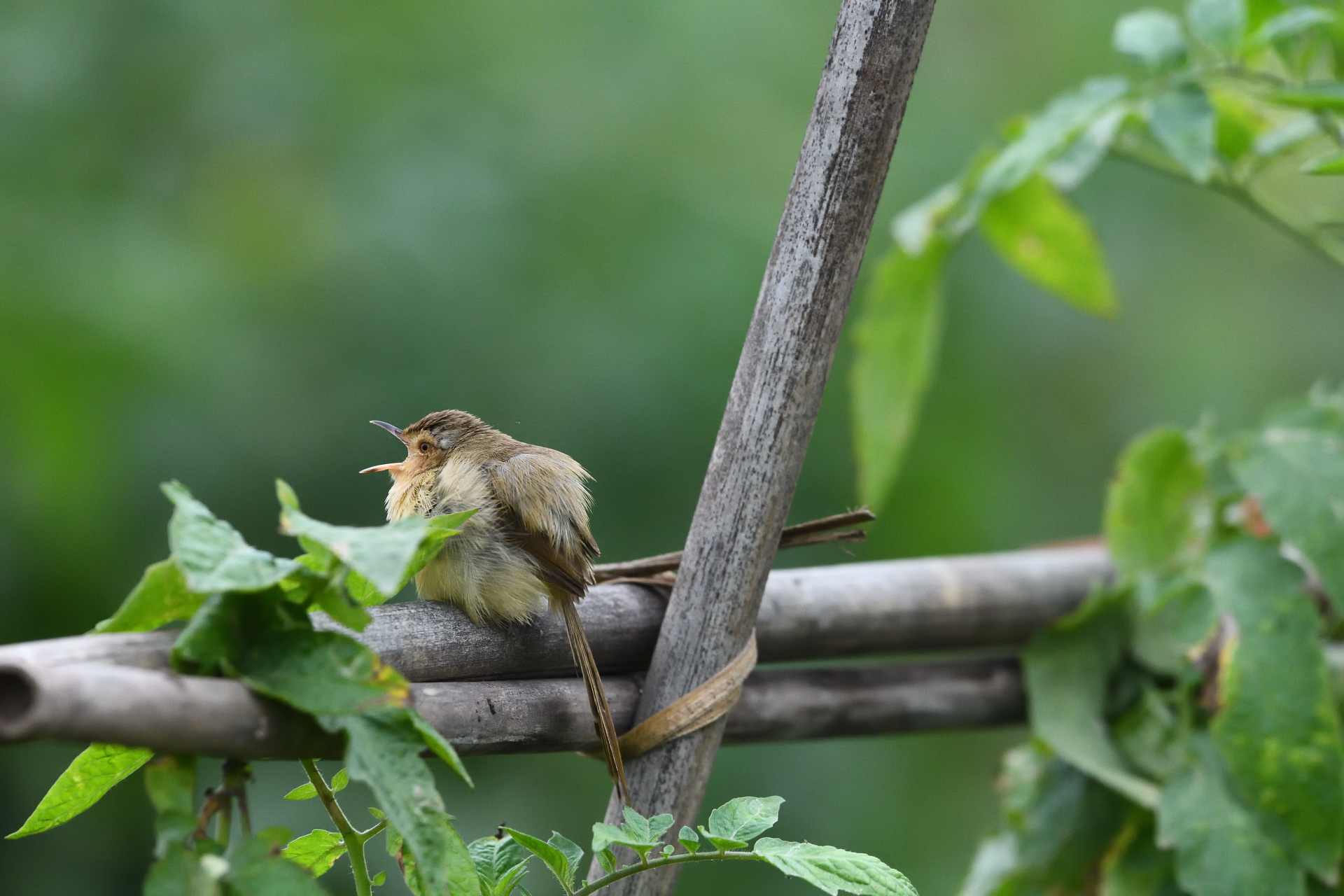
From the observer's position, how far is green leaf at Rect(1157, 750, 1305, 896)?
157 cm

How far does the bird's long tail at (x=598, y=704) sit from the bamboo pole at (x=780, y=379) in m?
0.04

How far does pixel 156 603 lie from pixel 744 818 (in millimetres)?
457

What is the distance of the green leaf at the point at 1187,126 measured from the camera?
1673mm

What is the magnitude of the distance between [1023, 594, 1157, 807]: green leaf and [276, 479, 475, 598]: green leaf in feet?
→ 4.32

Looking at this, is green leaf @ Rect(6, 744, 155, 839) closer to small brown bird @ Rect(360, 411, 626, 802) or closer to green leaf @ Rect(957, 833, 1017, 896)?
small brown bird @ Rect(360, 411, 626, 802)

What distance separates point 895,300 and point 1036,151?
0.43 meters

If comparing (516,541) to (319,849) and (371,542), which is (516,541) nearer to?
(319,849)

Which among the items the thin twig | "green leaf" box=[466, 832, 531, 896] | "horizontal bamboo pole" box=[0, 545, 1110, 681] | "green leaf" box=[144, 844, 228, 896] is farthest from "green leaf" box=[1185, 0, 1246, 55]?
"green leaf" box=[144, 844, 228, 896]

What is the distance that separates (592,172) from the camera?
12.7ft

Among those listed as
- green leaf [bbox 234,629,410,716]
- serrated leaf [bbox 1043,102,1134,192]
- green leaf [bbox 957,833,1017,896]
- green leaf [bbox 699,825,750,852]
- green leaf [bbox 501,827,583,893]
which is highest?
serrated leaf [bbox 1043,102,1134,192]

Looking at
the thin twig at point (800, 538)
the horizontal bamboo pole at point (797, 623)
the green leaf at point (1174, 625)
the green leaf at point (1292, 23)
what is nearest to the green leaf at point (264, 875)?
the horizontal bamboo pole at point (797, 623)

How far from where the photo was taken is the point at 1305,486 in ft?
5.43

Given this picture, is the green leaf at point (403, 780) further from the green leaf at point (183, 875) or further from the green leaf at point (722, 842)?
the green leaf at point (722, 842)

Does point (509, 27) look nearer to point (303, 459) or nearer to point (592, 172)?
point (592, 172)
